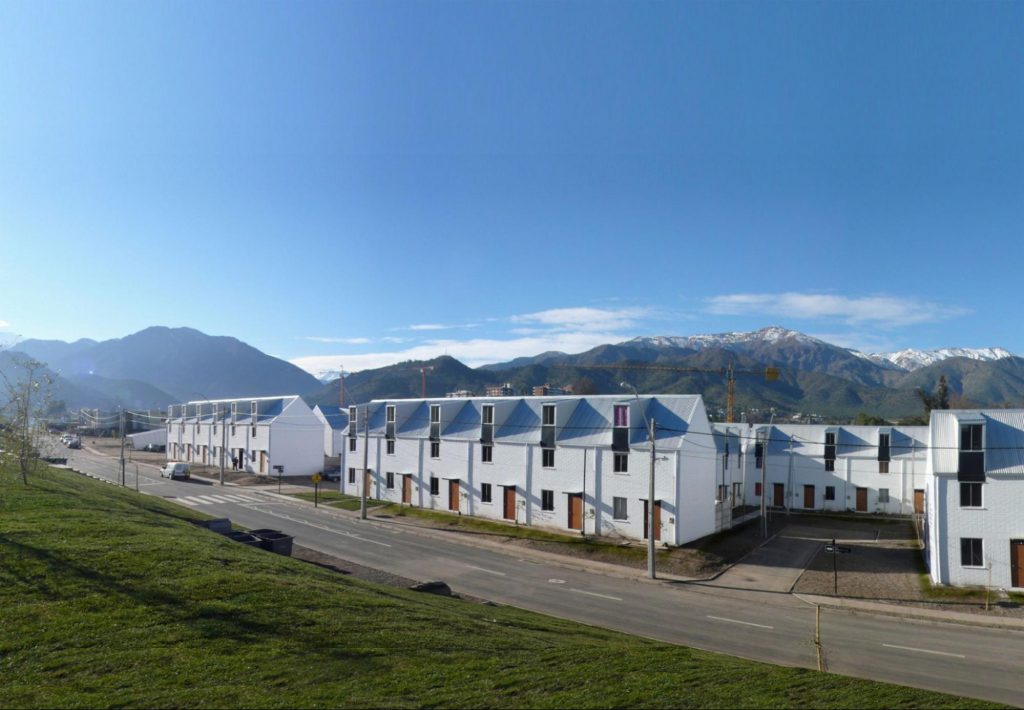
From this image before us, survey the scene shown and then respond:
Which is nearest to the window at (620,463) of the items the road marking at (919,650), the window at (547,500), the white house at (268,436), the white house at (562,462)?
the white house at (562,462)

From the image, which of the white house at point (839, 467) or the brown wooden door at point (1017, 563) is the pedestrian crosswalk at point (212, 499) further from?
the brown wooden door at point (1017, 563)

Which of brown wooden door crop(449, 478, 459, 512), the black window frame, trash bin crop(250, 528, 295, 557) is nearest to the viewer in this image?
trash bin crop(250, 528, 295, 557)

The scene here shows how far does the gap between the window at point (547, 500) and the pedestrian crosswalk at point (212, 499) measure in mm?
29018

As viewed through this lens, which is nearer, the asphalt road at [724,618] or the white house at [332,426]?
the asphalt road at [724,618]

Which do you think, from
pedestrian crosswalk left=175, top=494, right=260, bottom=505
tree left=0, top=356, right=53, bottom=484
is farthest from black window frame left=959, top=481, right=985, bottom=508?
pedestrian crosswalk left=175, top=494, right=260, bottom=505

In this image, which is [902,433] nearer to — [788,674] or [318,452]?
[788,674]

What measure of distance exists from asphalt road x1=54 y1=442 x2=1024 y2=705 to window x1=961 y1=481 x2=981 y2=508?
7.44m

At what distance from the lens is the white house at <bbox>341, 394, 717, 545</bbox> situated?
39.3 metres

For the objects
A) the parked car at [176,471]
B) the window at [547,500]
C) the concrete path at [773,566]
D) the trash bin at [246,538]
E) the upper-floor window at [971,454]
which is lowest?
the parked car at [176,471]

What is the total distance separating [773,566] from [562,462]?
14.8 m

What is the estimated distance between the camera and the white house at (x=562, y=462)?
39344mm

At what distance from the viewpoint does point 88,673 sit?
9.89 m

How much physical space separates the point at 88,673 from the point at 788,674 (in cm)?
1363

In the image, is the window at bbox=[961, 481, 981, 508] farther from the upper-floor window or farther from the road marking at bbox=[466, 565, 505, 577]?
the road marking at bbox=[466, 565, 505, 577]
